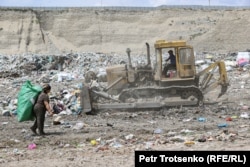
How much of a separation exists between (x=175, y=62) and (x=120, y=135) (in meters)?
4.27

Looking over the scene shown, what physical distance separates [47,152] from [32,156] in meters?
0.33

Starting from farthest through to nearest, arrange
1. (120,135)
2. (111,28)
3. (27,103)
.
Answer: (111,28) → (27,103) → (120,135)

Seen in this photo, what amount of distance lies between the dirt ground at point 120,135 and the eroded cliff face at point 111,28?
3064 cm

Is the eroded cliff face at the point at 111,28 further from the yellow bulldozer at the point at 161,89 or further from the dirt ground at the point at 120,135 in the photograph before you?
the dirt ground at the point at 120,135

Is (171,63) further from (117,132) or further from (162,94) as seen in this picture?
(117,132)

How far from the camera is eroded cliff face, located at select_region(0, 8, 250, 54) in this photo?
44969mm

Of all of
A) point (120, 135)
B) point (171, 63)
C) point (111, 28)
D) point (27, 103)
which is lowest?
point (120, 135)

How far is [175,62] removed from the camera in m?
14.2

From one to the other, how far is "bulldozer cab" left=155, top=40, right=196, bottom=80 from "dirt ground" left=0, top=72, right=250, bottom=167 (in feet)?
3.18

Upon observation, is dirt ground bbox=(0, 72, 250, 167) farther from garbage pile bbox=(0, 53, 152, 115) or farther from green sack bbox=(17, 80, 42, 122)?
garbage pile bbox=(0, 53, 152, 115)

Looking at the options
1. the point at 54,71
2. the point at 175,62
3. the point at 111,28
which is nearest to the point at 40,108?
the point at 175,62

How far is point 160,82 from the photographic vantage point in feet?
46.8

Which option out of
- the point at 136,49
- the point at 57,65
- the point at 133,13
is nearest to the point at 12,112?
the point at 57,65

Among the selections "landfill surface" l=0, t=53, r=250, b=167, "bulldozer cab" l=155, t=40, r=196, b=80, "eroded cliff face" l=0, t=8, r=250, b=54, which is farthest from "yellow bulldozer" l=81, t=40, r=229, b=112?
"eroded cliff face" l=0, t=8, r=250, b=54
